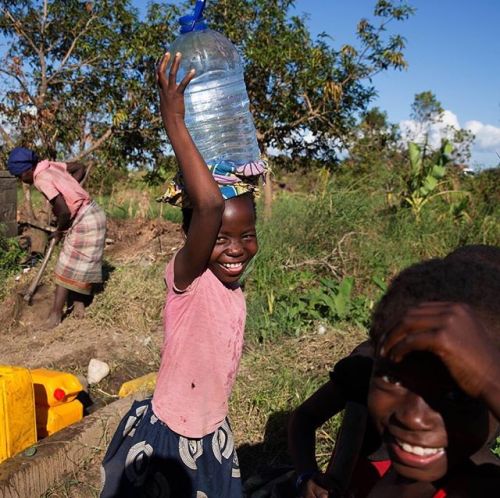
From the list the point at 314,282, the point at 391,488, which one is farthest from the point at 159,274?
the point at 391,488

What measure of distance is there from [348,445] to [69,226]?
4.92 m

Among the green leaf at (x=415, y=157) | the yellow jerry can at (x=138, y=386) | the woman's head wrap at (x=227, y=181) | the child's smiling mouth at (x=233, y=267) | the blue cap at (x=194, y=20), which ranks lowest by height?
the yellow jerry can at (x=138, y=386)

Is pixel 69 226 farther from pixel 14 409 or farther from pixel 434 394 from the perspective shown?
pixel 434 394

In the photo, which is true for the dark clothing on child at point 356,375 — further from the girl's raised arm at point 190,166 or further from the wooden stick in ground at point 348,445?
the girl's raised arm at point 190,166

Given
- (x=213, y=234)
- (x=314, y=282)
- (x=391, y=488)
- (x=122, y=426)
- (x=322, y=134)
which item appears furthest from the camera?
(x=322, y=134)

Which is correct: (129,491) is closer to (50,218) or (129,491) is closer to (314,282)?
(314,282)

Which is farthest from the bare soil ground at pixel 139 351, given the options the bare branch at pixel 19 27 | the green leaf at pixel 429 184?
the green leaf at pixel 429 184

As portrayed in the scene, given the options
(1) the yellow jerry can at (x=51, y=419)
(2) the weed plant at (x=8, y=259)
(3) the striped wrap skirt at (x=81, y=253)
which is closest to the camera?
(1) the yellow jerry can at (x=51, y=419)

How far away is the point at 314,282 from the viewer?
227 inches

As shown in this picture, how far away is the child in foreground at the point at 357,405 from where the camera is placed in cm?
99

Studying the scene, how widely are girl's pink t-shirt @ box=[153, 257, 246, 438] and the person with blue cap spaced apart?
3999 millimetres

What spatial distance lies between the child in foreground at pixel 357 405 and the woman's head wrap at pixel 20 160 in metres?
4.64

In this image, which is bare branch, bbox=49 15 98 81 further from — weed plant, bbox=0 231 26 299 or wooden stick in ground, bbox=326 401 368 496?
wooden stick in ground, bbox=326 401 368 496

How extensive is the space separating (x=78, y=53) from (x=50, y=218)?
2404 millimetres
